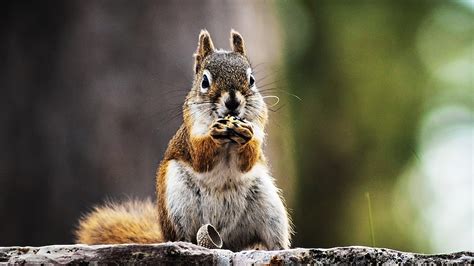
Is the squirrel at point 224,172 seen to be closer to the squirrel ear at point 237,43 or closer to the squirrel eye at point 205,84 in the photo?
the squirrel eye at point 205,84

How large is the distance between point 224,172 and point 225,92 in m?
0.24

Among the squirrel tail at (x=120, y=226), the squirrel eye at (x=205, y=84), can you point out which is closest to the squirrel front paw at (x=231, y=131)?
the squirrel eye at (x=205, y=84)

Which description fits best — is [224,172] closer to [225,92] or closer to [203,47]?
[225,92]

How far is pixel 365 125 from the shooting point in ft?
17.7

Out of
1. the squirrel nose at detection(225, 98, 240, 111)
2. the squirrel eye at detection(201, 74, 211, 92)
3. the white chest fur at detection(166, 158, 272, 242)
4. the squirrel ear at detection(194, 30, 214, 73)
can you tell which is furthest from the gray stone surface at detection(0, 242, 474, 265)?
the squirrel ear at detection(194, 30, 214, 73)

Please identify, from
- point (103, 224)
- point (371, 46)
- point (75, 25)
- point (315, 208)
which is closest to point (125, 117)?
point (75, 25)

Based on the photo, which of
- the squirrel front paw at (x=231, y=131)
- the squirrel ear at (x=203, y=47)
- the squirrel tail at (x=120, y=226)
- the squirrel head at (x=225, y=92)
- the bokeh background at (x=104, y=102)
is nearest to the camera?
the squirrel front paw at (x=231, y=131)

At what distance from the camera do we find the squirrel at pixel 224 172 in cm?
237

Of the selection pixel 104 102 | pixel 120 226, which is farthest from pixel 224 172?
pixel 104 102

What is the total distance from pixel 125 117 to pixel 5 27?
2.24 feet

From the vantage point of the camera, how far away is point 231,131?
2311 millimetres

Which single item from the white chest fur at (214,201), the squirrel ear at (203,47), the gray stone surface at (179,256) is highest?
the squirrel ear at (203,47)

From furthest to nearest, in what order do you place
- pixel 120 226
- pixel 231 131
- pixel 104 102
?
pixel 104 102
pixel 120 226
pixel 231 131

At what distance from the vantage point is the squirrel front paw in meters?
2.30
